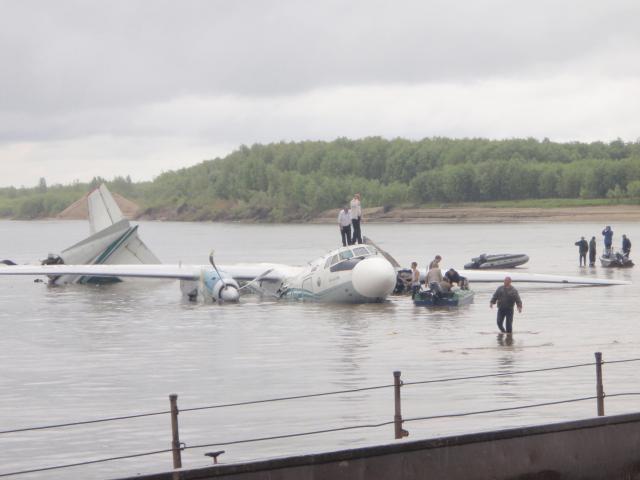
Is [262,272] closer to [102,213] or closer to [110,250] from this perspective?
[110,250]

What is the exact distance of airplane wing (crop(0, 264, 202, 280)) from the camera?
4609 cm

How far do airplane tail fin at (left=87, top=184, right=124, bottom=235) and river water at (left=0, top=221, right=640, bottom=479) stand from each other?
20127 millimetres

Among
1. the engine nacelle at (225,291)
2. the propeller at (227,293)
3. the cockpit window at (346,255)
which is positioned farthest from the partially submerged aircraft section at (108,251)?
the cockpit window at (346,255)

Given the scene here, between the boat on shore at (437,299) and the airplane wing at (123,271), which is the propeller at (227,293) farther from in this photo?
the boat on shore at (437,299)

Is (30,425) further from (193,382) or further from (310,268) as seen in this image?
(310,268)

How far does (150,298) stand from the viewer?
49.0 metres

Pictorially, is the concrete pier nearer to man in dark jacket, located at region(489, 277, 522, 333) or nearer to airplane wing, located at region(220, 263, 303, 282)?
man in dark jacket, located at region(489, 277, 522, 333)

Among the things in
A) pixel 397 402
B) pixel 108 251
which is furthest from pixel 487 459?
pixel 108 251

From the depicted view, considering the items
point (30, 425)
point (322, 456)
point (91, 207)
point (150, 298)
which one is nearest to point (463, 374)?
point (30, 425)

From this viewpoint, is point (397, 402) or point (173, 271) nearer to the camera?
point (397, 402)

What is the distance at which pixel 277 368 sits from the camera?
23.2 m

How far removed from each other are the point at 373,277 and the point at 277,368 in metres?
13.2

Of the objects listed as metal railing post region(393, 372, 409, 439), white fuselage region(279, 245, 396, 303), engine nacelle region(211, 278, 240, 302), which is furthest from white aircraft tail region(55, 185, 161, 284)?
metal railing post region(393, 372, 409, 439)

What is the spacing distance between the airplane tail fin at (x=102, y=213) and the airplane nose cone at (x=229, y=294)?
2286 centimetres
